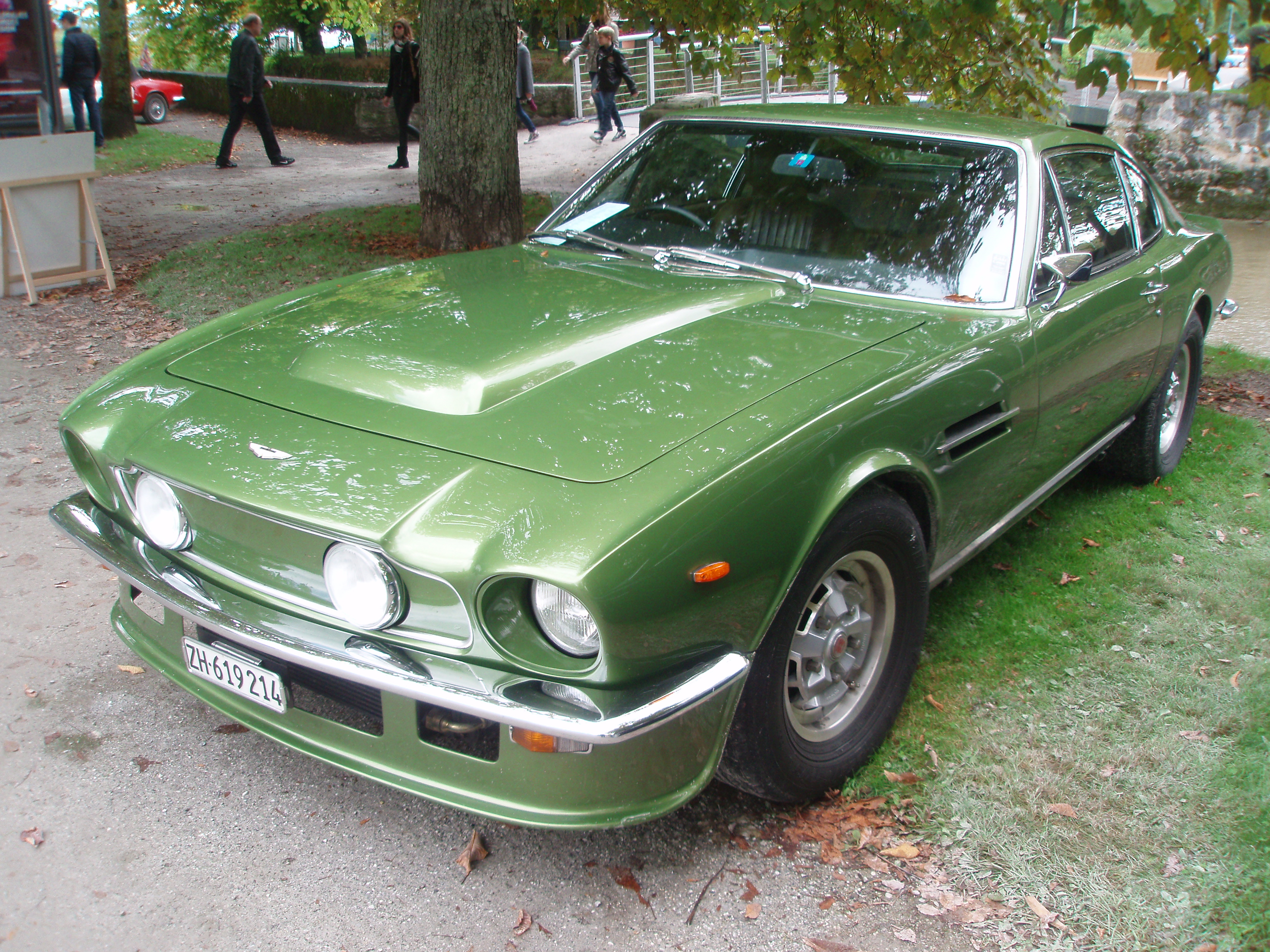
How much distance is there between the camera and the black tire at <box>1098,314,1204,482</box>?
439cm

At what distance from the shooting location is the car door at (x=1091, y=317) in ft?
10.6

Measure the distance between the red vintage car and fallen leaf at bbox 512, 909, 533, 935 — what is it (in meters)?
20.1

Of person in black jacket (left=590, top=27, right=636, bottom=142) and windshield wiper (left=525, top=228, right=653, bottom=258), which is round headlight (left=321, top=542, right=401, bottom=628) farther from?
person in black jacket (left=590, top=27, right=636, bottom=142)

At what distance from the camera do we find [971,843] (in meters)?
2.55

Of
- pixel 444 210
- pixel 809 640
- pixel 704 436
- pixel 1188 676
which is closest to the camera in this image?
pixel 704 436

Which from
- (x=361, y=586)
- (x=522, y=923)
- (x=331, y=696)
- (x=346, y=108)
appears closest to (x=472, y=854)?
(x=522, y=923)

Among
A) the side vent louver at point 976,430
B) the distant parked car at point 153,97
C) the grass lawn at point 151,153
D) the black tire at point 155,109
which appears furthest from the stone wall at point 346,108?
the side vent louver at point 976,430

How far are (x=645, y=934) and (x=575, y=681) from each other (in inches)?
26.6

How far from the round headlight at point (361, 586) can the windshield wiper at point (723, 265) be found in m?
1.64

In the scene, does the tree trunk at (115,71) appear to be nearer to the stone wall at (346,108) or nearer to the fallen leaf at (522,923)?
the stone wall at (346,108)

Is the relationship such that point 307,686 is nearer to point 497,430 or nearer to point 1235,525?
point 497,430

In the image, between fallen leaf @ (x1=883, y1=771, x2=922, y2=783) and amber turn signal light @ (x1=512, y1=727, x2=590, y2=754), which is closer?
amber turn signal light @ (x1=512, y1=727, x2=590, y2=754)

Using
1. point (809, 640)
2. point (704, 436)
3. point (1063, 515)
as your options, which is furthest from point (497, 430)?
point (1063, 515)

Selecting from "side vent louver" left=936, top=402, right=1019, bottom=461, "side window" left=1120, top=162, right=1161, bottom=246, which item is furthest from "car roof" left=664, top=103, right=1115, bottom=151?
"side vent louver" left=936, top=402, right=1019, bottom=461
